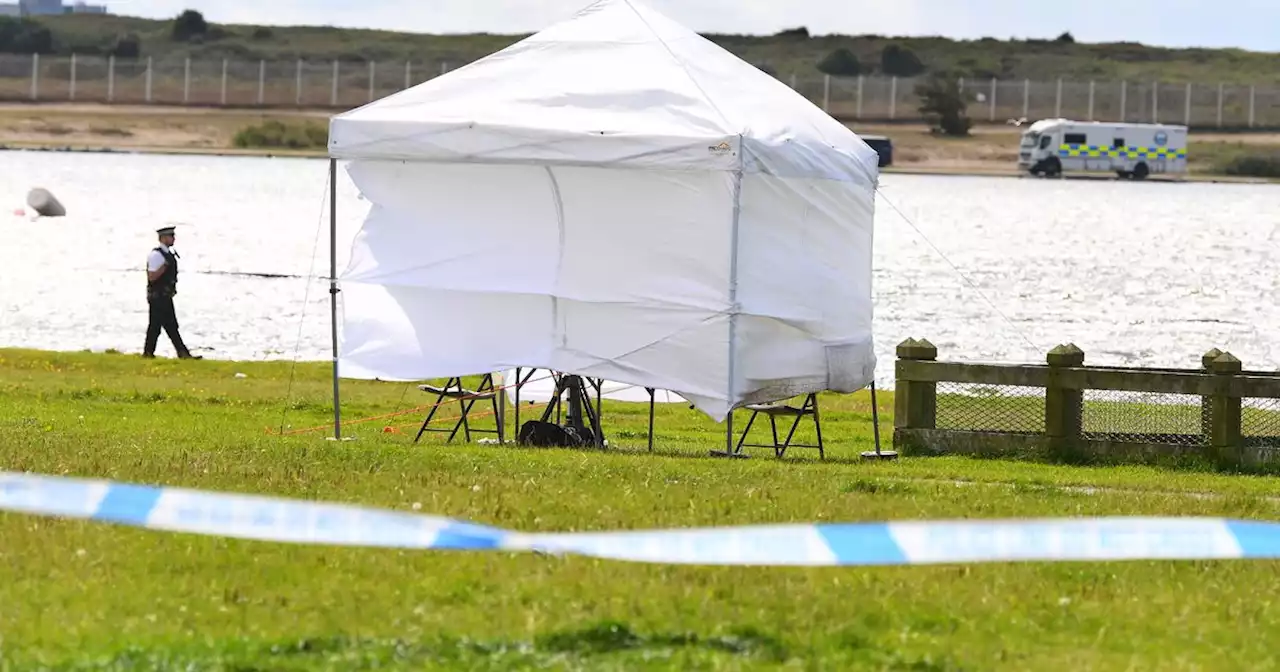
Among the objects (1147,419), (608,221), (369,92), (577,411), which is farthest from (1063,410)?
(369,92)

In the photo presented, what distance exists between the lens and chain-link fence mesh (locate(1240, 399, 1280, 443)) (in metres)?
19.2

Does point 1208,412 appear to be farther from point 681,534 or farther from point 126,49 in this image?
point 126,49

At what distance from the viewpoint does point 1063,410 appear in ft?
63.7

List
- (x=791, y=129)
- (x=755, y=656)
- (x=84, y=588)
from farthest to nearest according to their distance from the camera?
(x=791, y=129)
(x=84, y=588)
(x=755, y=656)

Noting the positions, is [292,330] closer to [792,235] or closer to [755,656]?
[792,235]

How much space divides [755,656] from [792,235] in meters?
A: 9.61

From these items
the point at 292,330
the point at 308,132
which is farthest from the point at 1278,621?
the point at 308,132

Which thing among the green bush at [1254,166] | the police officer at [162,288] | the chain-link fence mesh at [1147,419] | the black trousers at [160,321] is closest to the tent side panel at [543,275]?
the chain-link fence mesh at [1147,419]

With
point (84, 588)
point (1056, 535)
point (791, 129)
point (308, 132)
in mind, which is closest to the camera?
point (84, 588)

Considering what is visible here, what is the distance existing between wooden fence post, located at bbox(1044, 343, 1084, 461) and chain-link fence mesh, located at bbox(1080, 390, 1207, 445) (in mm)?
161

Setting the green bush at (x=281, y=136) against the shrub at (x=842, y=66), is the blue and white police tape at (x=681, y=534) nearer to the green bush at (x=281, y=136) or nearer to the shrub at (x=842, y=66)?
the green bush at (x=281, y=136)

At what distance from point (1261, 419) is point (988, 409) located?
7.75 ft

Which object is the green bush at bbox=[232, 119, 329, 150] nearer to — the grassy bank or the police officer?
the grassy bank

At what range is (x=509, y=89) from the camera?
18594 millimetres
